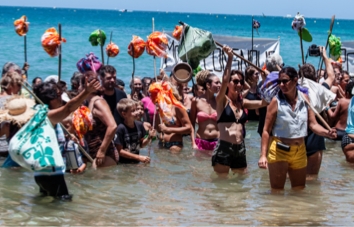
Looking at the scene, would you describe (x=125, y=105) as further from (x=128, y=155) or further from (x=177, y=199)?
(x=177, y=199)

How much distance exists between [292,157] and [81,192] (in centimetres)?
229

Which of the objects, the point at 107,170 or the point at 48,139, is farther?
the point at 107,170

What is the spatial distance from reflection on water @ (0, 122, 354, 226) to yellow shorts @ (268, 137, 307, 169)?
44cm

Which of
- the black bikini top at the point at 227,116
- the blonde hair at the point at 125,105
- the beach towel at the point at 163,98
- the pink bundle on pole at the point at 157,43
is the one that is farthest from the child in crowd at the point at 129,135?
the pink bundle on pole at the point at 157,43

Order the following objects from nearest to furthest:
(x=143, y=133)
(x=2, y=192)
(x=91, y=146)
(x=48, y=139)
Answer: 1. (x=48, y=139)
2. (x=2, y=192)
3. (x=91, y=146)
4. (x=143, y=133)

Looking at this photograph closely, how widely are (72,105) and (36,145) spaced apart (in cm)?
52

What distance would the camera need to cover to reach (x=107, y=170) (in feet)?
27.1

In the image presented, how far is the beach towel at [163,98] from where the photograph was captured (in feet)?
31.0

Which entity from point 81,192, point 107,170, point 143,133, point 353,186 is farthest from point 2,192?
point 353,186

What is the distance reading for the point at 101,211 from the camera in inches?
267

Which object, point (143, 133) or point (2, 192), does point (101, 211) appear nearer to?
point (2, 192)

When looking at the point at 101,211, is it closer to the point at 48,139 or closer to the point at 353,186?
the point at 48,139

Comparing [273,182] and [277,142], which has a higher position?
[277,142]

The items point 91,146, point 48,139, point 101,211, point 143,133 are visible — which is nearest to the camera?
point 48,139
